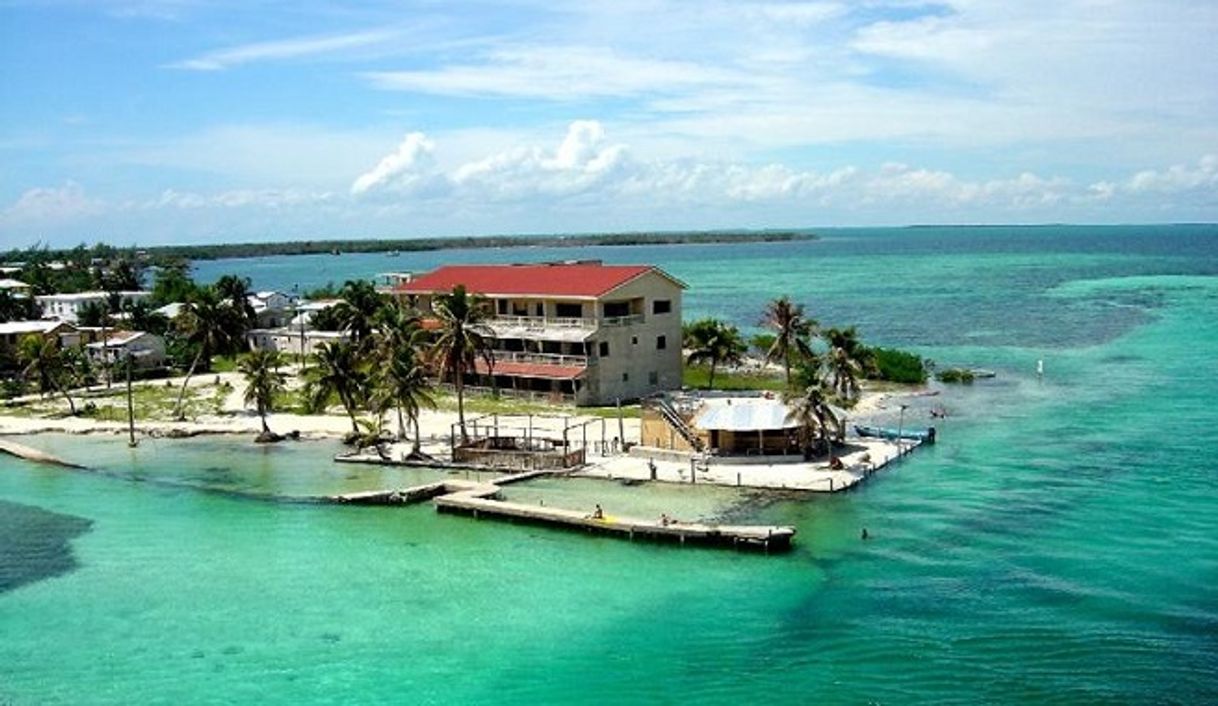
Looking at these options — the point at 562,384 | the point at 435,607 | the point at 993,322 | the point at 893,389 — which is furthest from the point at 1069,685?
the point at 993,322

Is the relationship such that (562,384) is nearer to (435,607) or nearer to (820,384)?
(820,384)

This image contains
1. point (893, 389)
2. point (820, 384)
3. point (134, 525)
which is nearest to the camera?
point (134, 525)

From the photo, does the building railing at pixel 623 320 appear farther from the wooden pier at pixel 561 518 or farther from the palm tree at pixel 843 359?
the wooden pier at pixel 561 518

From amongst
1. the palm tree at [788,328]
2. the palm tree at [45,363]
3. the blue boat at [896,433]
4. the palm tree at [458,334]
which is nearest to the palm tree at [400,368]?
the palm tree at [458,334]

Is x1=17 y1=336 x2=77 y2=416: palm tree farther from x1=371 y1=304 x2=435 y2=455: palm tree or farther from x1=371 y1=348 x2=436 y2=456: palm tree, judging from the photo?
x1=371 y1=348 x2=436 y2=456: palm tree

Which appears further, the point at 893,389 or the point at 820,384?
the point at 893,389

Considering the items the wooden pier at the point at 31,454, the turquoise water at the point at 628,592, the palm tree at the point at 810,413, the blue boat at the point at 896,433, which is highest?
the palm tree at the point at 810,413

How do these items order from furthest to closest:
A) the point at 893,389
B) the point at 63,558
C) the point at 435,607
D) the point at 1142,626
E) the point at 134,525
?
the point at 893,389 → the point at 134,525 → the point at 63,558 → the point at 435,607 → the point at 1142,626
